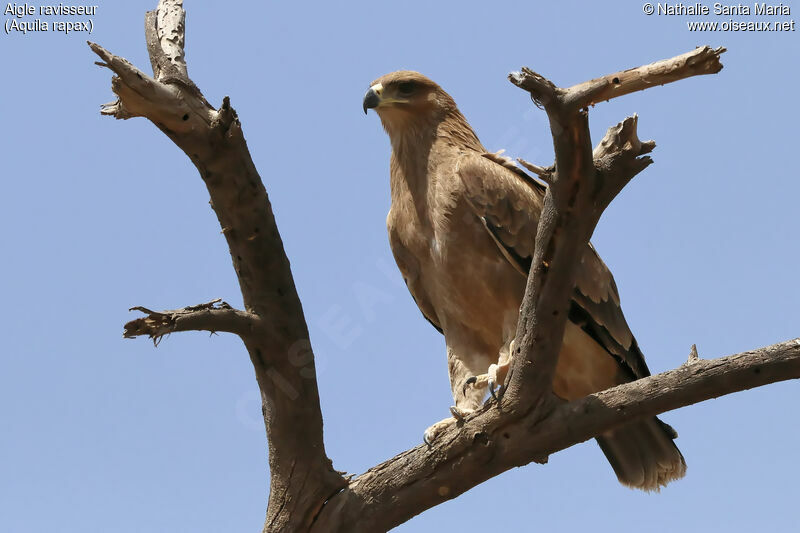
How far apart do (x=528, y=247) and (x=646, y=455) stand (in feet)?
5.04

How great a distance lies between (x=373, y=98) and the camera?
6340 mm

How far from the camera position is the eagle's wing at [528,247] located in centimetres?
561

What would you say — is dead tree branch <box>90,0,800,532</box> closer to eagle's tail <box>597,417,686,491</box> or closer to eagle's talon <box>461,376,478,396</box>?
eagle's talon <box>461,376,478,396</box>

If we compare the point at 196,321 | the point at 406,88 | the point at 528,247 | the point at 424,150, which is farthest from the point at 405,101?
the point at 196,321

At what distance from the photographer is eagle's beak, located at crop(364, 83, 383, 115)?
633 centimetres

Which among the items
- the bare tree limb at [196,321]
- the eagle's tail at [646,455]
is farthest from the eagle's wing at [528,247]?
the bare tree limb at [196,321]

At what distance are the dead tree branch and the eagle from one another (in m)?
0.89

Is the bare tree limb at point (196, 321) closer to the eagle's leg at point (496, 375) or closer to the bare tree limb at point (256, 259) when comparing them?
the bare tree limb at point (256, 259)

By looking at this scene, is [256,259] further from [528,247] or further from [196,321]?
[528,247]

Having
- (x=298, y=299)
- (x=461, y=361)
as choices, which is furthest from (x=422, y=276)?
(x=298, y=299)

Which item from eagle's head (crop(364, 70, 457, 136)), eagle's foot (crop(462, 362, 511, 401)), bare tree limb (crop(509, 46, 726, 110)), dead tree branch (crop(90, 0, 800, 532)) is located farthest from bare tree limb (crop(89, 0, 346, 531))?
eagle's head (crop(364, 70, 457, 136))

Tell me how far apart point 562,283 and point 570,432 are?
0.82m

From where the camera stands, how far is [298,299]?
473 cm

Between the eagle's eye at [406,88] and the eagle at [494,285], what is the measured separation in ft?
1.76
